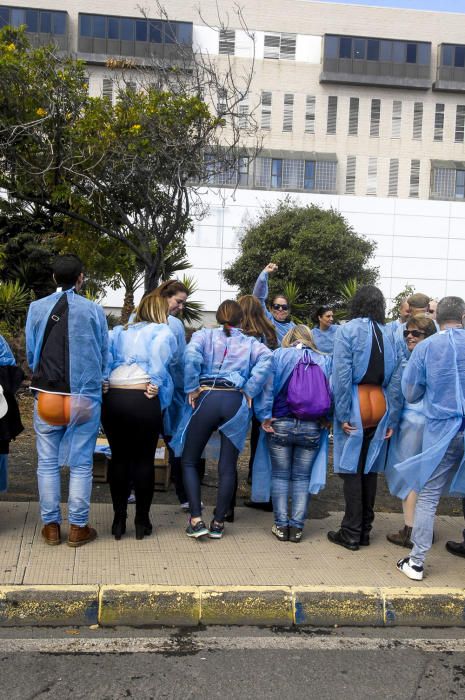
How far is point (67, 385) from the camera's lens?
4664 mm

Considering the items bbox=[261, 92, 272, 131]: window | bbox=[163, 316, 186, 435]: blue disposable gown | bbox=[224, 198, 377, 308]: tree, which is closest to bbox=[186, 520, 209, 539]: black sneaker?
bbox=[163, 316, 186, 435]: blue disposable gown

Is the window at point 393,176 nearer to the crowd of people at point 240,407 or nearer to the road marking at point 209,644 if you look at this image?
the crowd of people at point 240,407

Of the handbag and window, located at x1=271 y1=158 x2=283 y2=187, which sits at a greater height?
window, located at x1=271 y1=158 x2=283 y2=187

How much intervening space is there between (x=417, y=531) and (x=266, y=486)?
4.17 feet

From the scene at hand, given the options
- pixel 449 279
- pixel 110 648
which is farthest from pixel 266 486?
pixel 449 279

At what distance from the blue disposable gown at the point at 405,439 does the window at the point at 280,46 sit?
42.0 m

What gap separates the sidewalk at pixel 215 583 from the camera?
406cm

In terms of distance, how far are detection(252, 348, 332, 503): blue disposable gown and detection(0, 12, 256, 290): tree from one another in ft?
17.1

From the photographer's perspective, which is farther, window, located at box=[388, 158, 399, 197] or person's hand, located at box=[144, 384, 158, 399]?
window, located at box=[388, 158, 399, 197]

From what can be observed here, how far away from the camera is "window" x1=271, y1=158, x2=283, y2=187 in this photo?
42.2 m

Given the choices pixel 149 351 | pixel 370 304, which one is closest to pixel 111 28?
pixel 370 304

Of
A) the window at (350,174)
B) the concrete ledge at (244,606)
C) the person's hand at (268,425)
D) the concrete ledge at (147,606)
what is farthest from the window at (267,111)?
the concrete ledge at (147,606)

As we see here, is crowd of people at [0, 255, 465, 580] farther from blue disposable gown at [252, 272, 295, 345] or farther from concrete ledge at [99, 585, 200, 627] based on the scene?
blue disposable gown at [252, 272, 295, 345]

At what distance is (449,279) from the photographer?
43.4 meters
